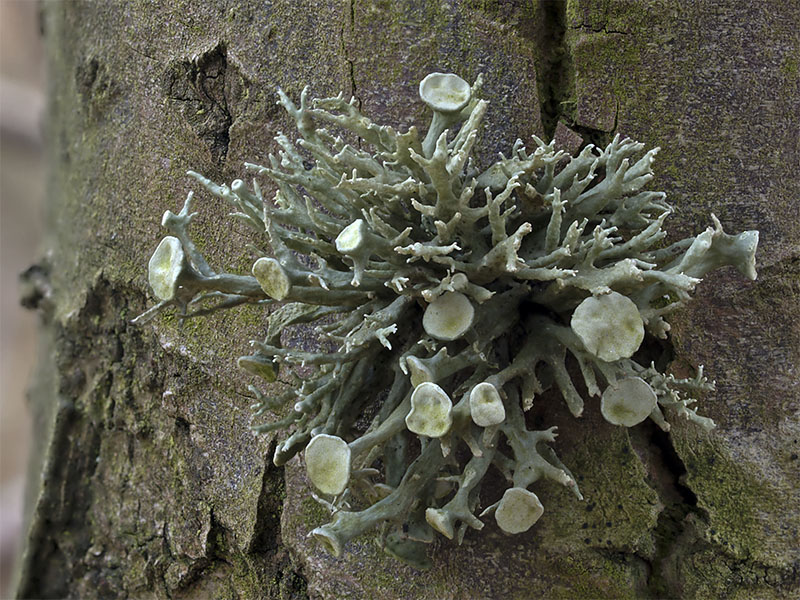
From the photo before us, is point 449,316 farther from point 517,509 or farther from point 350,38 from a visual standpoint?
point 350,38

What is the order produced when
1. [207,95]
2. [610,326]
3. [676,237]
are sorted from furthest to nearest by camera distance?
[207,95] → [676,237] → [610,326]

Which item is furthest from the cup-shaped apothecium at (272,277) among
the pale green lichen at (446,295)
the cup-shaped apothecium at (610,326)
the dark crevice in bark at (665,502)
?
the dark crevice in bark at (665,502)

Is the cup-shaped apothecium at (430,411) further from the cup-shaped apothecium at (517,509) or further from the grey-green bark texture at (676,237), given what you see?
the grey-green bark texture at (676,237)

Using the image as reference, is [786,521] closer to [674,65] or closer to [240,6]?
[674,65]

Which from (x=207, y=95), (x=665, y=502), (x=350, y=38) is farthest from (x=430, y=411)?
(x=207, y=95)

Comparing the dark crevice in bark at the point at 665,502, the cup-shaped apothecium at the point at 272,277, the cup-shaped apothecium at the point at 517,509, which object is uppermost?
the cup-shaped apothecium at the point at 272,277

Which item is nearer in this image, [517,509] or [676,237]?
[517,509]

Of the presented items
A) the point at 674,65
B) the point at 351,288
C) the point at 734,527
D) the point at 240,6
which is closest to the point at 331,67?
the point at 240,6
